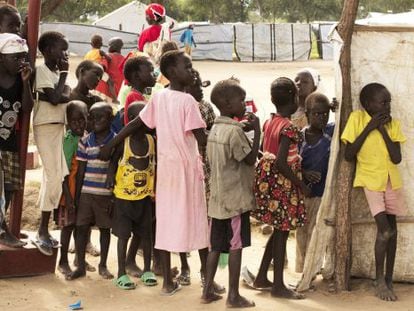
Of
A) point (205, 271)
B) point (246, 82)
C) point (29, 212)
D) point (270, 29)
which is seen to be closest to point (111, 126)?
point (205, 271)

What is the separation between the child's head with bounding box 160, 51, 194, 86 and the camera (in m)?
5.16

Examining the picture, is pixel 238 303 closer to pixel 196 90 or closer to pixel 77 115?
pixel 196 90

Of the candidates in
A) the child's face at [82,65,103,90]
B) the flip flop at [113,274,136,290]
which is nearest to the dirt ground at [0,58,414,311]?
the flip flop at [113,274,136,290]

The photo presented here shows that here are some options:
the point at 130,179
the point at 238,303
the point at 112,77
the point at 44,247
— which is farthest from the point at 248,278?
the point at 112,77

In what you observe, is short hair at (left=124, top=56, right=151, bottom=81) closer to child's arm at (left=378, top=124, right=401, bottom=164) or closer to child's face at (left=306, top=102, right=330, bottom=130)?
child's face at (left=306, top=102, right=330, bottom=130)

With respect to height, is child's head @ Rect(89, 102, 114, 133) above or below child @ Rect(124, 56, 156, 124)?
below

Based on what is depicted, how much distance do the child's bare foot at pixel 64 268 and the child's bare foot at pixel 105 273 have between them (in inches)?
8.7

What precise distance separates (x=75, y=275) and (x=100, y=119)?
1122 mm

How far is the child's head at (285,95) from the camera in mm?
5125

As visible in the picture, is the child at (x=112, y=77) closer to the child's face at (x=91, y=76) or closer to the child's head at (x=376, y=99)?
the child's face at (x=91, y=76)

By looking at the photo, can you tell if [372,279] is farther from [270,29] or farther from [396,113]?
[270,29]

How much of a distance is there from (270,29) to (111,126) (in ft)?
88.2

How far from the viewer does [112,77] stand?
11.8 meters

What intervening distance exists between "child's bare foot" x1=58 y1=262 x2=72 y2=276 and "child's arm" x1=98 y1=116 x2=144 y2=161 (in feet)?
3.01
